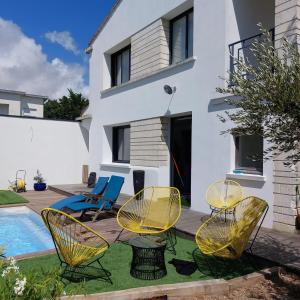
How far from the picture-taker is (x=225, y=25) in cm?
846

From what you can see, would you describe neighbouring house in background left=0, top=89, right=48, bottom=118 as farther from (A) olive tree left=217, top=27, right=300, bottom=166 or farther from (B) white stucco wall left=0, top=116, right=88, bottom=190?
(A) olive tree left=217, top=27, right=300, bottom=166

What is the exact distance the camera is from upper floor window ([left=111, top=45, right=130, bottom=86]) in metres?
14.0

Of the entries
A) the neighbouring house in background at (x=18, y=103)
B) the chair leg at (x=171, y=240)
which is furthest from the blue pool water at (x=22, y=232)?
the neighbouring house in background at (x=18, y=103)

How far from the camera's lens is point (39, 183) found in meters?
15.9

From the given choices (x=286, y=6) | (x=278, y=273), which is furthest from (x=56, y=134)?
(x=278, y=273)

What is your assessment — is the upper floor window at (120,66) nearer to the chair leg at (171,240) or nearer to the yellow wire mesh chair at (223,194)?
the yellow wire mesh chair at (223,194)

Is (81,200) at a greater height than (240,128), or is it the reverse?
(240,128)

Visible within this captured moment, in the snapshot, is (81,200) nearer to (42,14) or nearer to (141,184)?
(141,184)

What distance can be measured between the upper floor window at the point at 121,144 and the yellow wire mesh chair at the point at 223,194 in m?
6.03

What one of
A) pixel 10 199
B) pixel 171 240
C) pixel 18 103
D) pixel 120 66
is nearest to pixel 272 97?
pixel 171 240

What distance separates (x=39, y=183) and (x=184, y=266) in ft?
39.1

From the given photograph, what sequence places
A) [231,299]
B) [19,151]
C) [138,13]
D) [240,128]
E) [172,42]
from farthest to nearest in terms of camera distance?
1. [19,151]
2. [138,13]
3. [172,42]
4. [231,299]
5. [240,128]

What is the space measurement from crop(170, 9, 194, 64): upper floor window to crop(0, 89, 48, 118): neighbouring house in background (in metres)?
20.0

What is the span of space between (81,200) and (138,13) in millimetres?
6845
